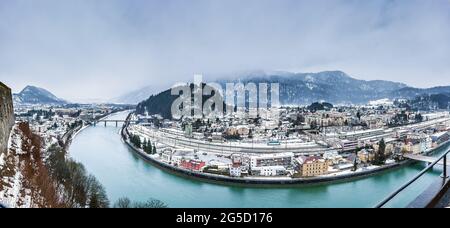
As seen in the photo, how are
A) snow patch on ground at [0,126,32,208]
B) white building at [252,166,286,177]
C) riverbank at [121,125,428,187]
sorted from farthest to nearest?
white building at [252,166,286,177] → riverbank at [121,125,428,187] → snow patch on ground at [0,126,32,208]

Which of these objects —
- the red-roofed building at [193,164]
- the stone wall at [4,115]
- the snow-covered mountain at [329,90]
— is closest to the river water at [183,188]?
the red-roofed building at [193,164]

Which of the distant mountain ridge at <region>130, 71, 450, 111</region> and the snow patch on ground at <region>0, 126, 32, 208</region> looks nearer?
the snow patch on ground at <region>0, 126, 32, 208</region>

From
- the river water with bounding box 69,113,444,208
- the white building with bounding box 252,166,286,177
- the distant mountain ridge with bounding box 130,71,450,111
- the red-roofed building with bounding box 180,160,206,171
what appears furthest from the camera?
the red-roofed building with bounding box 180,160,206,171

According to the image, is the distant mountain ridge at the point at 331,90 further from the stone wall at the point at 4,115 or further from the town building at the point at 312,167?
the stone wall at the point at 4,115

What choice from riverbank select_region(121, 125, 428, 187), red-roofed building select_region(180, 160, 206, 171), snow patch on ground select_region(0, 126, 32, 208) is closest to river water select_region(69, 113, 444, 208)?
riverbank select_region(121, 125, 428, 187)

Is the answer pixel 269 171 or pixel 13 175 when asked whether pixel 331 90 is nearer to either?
pixel 269 171

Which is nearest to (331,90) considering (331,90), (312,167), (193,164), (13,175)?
(331,90)

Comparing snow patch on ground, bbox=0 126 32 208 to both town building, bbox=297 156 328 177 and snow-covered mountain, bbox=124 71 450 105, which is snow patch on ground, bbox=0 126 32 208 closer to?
snow-covered mountain, bbox=124 71 450 105
